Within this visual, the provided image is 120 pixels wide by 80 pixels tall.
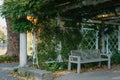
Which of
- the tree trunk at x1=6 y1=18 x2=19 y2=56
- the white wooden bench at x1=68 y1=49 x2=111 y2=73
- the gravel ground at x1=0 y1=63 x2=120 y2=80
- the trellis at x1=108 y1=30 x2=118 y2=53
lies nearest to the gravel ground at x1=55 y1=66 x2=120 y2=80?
the gravel ground at x1=0 y1=63 x2=120 y2=80

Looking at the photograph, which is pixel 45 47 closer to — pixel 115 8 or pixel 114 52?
pixel 115 8

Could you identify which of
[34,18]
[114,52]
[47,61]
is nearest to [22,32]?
[34,18]

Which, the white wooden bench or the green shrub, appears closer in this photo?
the white wooden bench

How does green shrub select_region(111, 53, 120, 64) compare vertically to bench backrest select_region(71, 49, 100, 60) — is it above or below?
below

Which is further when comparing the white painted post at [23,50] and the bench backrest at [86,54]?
the bench backrest at [86,54]

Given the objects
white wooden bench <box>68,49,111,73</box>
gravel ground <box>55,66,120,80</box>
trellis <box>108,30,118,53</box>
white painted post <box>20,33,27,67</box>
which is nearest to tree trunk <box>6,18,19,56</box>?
trellis <box>108,30,118,53</box>

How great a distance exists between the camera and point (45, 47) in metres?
11.9

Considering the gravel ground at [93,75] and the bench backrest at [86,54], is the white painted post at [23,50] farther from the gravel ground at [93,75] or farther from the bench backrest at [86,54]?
the bench backrest at [86,54]

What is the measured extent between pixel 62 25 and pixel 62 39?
56cm

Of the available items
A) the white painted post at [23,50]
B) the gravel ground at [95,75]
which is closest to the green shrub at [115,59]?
the gravel ground at [95,75]

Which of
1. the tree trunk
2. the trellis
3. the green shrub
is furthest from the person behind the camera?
the tree trunk

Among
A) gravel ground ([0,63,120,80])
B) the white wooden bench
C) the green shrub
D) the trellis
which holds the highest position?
the trellis

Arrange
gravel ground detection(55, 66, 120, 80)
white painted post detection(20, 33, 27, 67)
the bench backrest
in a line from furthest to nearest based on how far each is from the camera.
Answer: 1. the bench backrest
2. white painted post detection(20, 33, 27, 67)
3. gravel ground detection(55, 66, 120, 80)

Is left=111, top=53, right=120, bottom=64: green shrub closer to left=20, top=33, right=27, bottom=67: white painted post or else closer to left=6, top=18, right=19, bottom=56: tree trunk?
left=20, top=33, right=27, bottom=67: white painted post
